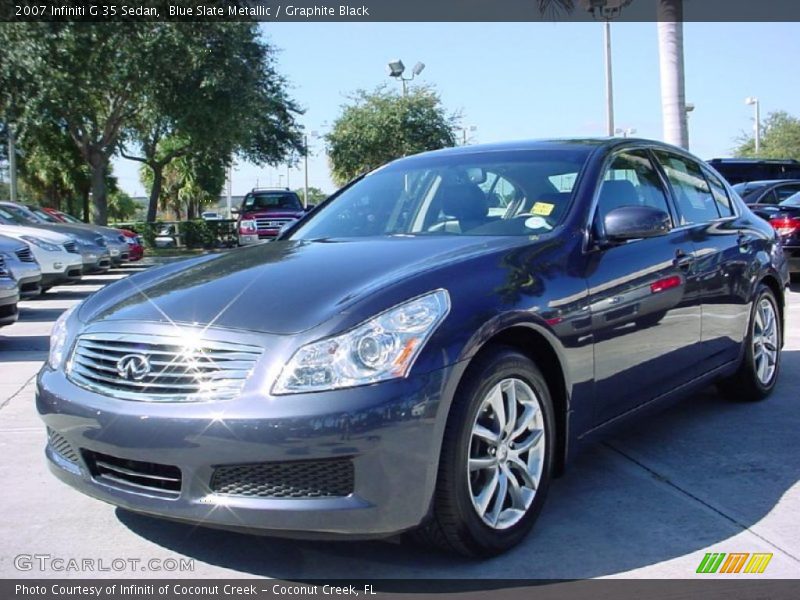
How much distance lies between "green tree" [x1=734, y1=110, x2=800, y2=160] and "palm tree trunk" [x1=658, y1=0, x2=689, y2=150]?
129ft

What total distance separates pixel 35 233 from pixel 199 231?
658 inches

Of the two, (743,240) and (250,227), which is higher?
(250,227)

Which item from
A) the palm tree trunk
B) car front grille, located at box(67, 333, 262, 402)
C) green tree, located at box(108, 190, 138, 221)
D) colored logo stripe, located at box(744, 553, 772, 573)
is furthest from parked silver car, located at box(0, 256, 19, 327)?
green tree, located at box(108, 190, 138, 221)

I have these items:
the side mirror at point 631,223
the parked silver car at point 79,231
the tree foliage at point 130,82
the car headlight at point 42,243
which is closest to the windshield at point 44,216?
the parked silver car at point 79,231

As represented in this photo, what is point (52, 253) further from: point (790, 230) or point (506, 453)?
point (506, 453)

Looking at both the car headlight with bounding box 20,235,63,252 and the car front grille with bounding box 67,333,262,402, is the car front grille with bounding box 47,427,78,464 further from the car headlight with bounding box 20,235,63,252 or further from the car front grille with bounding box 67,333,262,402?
the car headlight with bounding box 20,235,63,252

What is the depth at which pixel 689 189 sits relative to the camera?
5035 mm

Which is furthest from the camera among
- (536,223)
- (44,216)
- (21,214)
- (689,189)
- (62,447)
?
(44,216)

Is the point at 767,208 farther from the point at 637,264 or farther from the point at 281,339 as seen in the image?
the point at 281,339

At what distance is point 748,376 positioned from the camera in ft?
17.7

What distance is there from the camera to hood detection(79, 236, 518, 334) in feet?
10.1

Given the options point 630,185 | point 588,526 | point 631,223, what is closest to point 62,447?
point 588,526

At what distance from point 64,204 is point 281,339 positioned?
4672cm

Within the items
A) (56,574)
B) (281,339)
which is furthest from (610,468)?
(56,574)
